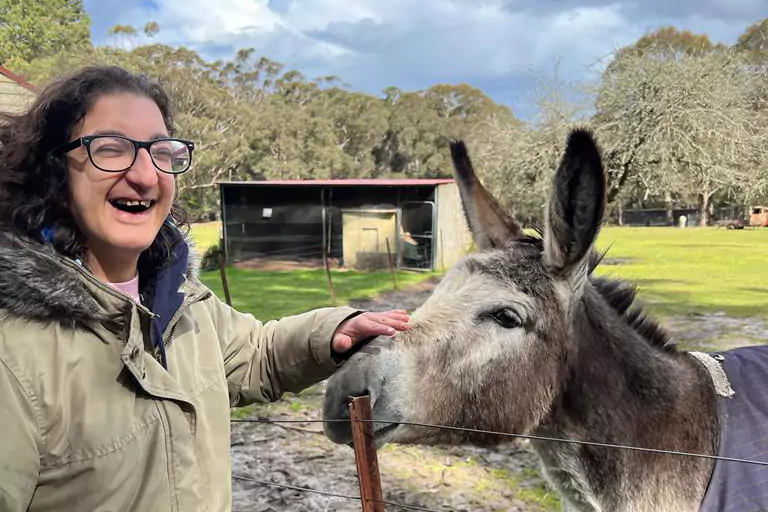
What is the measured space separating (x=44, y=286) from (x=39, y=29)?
5554 centimetres

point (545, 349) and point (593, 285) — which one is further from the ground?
point (593, 285)

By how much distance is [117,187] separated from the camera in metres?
1.75

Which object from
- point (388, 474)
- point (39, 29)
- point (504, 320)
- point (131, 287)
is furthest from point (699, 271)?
Result: point (39, 29)

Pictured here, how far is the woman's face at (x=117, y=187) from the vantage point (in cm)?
172

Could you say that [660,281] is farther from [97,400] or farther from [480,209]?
[97,400]

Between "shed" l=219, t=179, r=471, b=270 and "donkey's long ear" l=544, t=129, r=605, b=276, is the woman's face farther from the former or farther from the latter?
"shed" l=219, t=179, r=471, b=270

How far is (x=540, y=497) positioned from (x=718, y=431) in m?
2.78

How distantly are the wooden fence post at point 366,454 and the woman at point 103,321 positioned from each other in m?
0.45

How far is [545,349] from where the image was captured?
2.24 meters

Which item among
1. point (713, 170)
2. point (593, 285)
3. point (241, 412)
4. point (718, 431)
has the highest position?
point (713, 170)

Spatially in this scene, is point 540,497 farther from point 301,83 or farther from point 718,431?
point 301,83

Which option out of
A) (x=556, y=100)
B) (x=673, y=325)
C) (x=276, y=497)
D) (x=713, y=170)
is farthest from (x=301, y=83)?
(x=276, y=497)

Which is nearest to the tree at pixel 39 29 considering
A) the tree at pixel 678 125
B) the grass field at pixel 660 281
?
the grass field at pixel 660 281

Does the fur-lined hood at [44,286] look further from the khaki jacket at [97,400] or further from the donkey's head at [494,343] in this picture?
the donkey's head at [494,343]
